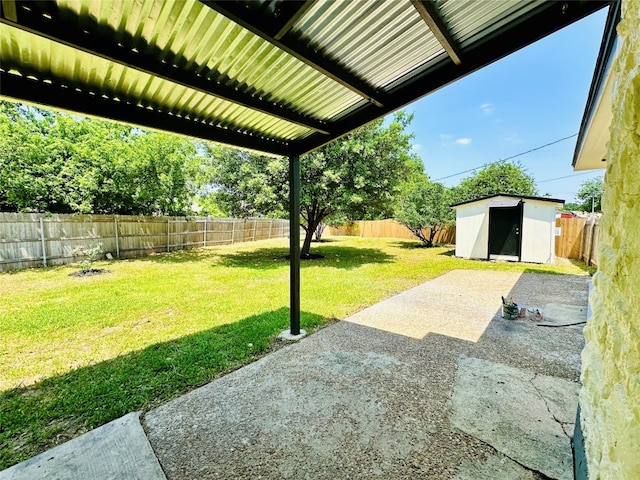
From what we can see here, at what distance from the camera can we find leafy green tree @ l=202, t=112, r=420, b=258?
29.1 feet

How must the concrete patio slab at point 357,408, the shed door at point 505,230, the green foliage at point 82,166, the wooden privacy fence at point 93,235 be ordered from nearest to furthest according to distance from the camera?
the concrete patio slab at point 357,408
the wooden privacy fence at point 93,235
the green foliage at point 82,166
the shed door at point 505,230

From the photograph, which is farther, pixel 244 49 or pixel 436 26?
pixel 244 49

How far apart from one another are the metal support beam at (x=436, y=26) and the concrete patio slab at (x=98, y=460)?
290 centimetres

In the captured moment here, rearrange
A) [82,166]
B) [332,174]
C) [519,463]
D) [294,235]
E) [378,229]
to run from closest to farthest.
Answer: [519,463] → [294,235] → [332,174] → [82,166] → [378,229]

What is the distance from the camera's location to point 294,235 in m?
3.42

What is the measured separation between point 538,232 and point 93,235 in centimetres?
1527

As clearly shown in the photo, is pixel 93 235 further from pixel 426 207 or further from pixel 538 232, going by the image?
pixel 538 232

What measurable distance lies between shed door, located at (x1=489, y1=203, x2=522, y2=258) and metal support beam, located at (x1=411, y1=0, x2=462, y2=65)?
1053 centimetres

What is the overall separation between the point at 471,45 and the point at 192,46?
1.72m

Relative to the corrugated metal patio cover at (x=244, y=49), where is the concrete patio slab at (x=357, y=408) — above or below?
below

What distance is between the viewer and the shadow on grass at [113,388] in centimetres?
203

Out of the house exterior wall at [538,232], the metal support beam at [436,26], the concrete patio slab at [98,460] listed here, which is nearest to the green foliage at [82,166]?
the concrete patio slab at [98,460]

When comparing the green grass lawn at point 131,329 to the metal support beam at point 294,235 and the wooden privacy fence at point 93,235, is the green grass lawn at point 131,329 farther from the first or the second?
the wooden privacy fence at point 93,235

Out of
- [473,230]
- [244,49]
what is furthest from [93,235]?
[473,230]
